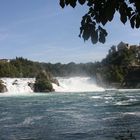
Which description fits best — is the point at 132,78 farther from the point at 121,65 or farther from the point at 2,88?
the point at 2,88

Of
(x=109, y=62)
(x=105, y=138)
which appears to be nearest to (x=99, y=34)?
(x=105, y=138)

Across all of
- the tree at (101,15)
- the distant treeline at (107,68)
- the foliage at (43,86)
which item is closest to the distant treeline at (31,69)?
the distant treeline at (107,68)

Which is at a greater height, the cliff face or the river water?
the cliff face

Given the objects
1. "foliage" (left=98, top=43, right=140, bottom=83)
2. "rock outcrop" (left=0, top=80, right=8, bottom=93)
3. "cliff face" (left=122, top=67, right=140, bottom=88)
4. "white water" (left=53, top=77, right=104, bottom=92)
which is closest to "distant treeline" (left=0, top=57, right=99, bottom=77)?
"foliage" (left=98, top=43, right=140, bottom=83)

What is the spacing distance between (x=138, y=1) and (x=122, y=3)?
0.11m

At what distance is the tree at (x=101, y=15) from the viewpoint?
284 centimetres

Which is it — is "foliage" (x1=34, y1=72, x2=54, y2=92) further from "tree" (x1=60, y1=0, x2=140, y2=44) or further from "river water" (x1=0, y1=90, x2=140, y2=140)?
"tree" (x1=60, y1=0, x2=140, y2=44)

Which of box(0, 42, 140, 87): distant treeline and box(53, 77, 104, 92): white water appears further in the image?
box(0, 42, 140, 87): distant treeline

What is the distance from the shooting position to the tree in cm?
284

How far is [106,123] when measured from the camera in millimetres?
21500

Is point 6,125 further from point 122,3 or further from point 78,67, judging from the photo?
point 78,67

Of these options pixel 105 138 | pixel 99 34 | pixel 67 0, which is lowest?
pixel 105 138

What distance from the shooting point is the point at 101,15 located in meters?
2.91

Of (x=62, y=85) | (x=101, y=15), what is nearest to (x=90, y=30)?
(x=101, y=15)
